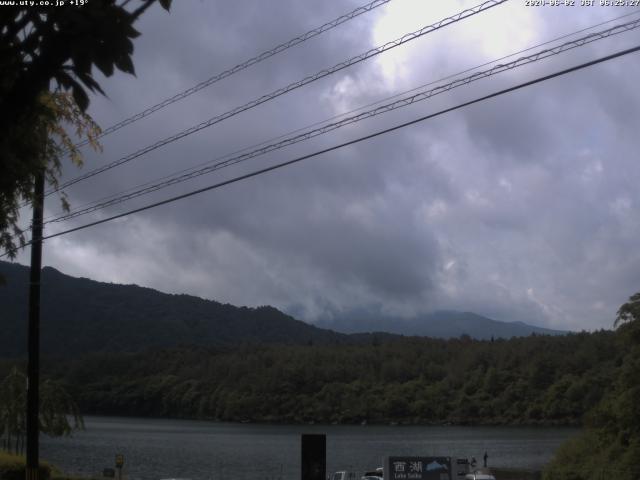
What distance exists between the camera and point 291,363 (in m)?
159

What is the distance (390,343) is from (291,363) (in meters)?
28.7

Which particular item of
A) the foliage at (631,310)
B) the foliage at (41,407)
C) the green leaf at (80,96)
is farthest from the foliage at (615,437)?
the green leaf at (80,96)

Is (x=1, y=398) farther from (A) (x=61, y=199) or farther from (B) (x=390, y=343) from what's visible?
(B) (x=390, y=343)

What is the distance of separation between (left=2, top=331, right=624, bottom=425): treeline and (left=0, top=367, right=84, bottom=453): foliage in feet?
323

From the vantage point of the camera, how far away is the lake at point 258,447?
220 feet

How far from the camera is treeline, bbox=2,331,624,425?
435 feet

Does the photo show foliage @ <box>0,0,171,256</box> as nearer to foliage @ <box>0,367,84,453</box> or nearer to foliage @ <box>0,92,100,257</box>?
foliage @ <box>0,92,100,257</box>

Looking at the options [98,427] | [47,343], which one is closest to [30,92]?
[98,427]

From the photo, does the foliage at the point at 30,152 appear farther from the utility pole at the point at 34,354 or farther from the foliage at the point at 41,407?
the foliage at the point at 41,407

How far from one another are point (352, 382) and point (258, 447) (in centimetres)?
6040

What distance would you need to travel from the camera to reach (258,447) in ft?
309

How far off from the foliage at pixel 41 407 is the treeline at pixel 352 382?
98.5m

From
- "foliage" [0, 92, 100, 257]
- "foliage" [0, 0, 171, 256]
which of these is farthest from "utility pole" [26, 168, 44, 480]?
"foliage" [0, 0, 171, 256]

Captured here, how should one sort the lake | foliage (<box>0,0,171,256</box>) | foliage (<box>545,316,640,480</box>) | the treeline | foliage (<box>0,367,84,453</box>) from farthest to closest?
1. the treeline
2. the lake
3. foliage (<box>545,316,640,480</box>)
4. foliage (<box>0,367,84,453</box>)
5. foliage (<box>0,0,171,256</box>)
